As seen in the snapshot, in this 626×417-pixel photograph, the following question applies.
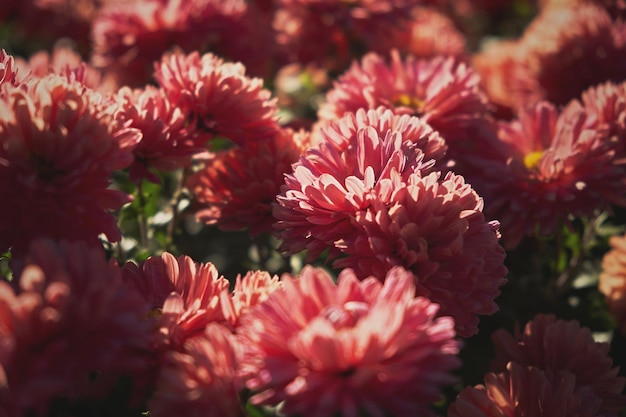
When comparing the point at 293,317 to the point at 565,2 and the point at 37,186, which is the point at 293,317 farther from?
the point at 565,2

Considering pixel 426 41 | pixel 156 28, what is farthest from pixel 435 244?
pixel 426 41

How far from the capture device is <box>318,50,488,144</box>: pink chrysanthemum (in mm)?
1301

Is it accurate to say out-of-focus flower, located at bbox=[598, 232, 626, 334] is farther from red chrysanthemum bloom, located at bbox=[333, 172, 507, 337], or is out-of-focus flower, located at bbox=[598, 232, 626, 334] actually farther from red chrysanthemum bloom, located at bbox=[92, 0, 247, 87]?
red chrysanthemum bloom, located at bbox=[92, 0, 247, 87]

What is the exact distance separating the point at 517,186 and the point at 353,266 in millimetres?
503

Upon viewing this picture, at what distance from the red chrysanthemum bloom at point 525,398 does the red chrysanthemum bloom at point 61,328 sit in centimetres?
48

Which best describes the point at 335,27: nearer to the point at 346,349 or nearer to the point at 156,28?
the point at 156,28

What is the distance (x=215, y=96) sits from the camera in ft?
3.74

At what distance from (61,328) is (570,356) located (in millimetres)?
796

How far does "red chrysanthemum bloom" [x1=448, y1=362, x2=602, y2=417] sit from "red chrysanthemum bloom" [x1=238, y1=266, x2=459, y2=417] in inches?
9.1

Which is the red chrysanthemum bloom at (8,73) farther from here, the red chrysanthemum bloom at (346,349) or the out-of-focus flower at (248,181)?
the red chrysanthemum bloom at (346,349)

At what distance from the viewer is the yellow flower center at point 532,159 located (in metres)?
1.36

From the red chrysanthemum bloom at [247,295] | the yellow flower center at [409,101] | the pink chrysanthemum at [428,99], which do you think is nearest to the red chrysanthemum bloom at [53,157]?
the red chrysanthemum bloom at [247,295]

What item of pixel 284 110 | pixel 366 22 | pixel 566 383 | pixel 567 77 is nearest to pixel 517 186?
pixel 566 383

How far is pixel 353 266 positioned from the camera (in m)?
0.91
